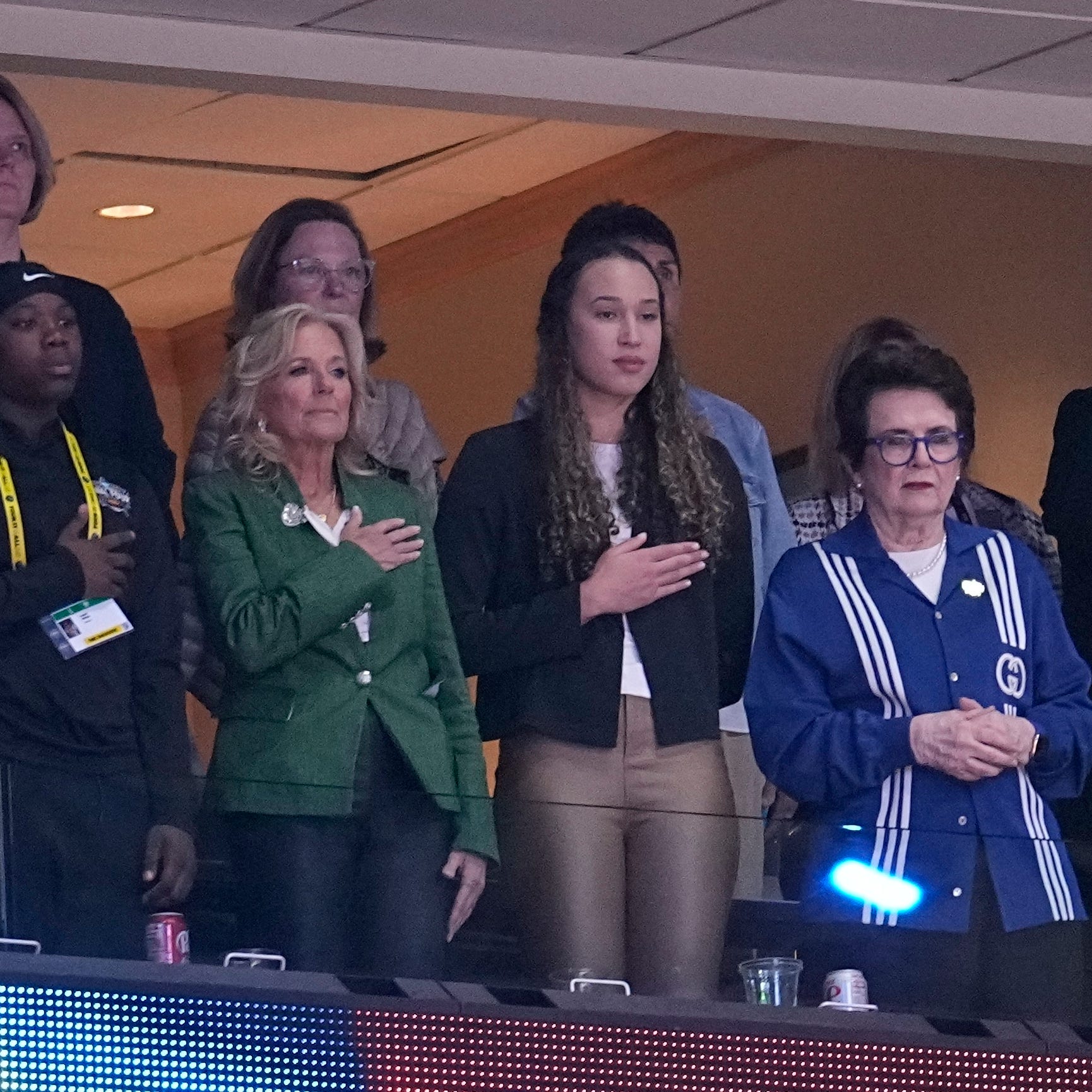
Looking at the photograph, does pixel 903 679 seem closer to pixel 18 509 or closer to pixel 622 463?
pixel 622 463

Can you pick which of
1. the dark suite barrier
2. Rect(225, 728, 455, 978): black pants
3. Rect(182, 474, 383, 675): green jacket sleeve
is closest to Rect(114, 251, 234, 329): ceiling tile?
Rect(182, 474, 383, 675): green jacket sleeve

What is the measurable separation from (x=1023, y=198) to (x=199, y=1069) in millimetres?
4993

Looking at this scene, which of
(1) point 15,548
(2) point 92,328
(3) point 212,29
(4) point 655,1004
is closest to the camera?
(4) point 655,1004

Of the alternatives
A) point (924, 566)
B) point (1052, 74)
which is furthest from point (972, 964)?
point (1052, 74)

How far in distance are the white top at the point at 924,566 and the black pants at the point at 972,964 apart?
1.86 ft

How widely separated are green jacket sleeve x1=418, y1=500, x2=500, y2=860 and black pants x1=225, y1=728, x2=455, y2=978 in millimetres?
310

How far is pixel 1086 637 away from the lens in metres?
5.16

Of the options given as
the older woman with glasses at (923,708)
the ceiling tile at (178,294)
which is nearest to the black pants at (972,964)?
the older woman with glasses at (923,708)

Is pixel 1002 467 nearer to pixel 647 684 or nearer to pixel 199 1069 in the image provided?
pixel 647 684

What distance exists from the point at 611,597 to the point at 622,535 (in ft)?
0.58

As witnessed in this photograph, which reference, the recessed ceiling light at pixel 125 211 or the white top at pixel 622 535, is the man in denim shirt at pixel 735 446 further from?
the recessed ceiling light at pixel 125 211

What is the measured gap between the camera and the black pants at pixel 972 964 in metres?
3.86

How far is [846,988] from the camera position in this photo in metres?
3.83

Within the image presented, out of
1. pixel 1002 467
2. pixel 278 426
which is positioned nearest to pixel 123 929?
pixel 278 426
